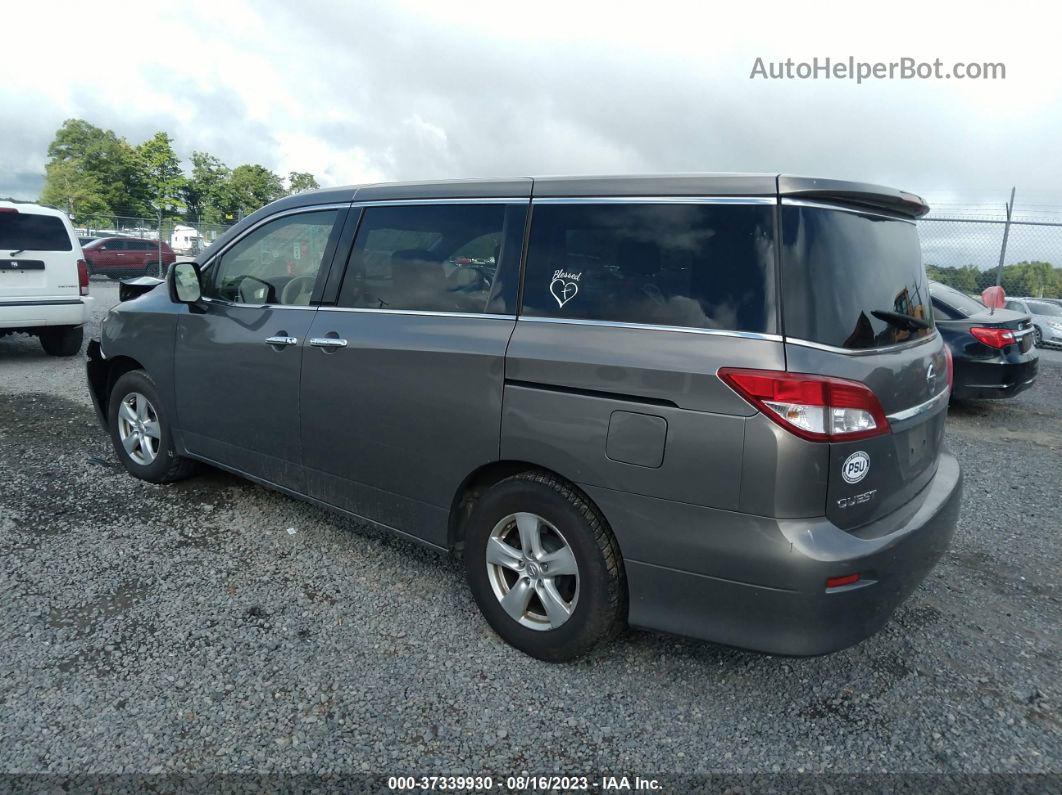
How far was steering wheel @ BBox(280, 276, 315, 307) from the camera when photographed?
360 cm

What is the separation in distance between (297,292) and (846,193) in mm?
2509

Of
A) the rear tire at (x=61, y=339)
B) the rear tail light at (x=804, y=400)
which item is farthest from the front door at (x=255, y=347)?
the rear tire at (x=61, y=339)

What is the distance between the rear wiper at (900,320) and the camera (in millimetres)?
2536

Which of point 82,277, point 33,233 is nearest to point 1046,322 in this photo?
point 82,277

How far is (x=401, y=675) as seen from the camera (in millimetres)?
2744

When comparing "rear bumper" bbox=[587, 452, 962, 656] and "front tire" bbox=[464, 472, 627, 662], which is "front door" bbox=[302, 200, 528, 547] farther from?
"rear bumper" bbox=[587, 452, 962, 656]

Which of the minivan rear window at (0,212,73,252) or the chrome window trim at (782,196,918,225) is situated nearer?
the chrome window trim at (782,196,918,225)

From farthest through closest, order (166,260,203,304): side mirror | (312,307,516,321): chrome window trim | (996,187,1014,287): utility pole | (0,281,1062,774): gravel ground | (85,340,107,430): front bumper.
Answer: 1. (996,187,1014,287): utility pole
2. (85,340,107,430): front bumper
3. (166,260,203,304): side mirror
4. (312,307,516,321): chrome window trim
5. (0,281,1062,774): gravel ground

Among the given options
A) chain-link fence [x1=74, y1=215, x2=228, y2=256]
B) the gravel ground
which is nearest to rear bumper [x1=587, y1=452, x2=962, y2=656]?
the gravel ground

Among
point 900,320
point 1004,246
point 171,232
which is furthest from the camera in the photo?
point 171,232

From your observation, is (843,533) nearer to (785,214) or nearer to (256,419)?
(785,214)

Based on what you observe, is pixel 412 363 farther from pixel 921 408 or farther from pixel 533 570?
pixel 921 408

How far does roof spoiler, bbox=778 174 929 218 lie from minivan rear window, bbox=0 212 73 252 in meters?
8.72

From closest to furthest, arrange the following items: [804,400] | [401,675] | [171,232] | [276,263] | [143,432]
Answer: [804,400] < [401,675] < [276,263] < [143,432] < [171,232]
